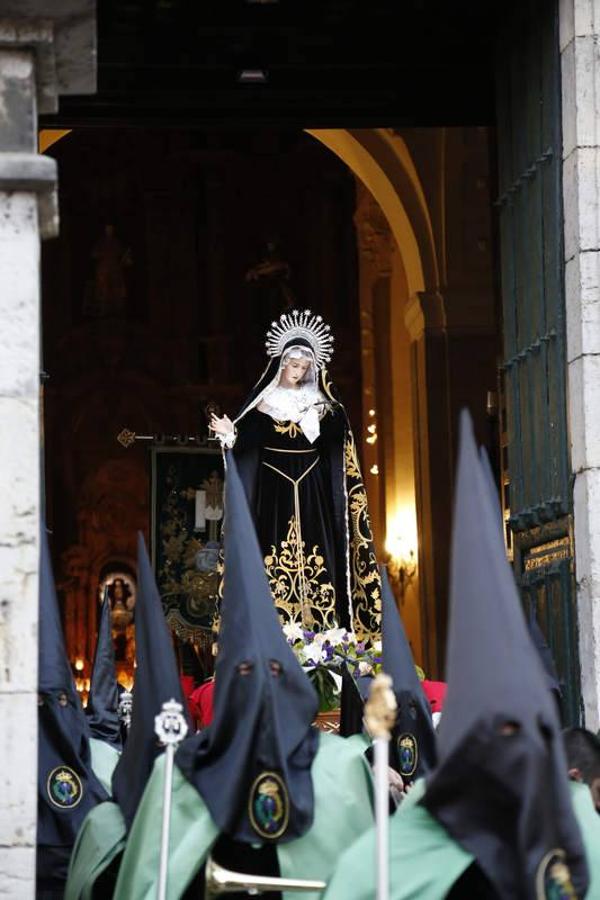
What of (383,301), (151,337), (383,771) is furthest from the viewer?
(151,337)

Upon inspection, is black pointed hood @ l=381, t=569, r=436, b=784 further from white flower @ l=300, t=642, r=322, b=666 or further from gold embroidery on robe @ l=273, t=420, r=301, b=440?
gold embroidery on robe @ l=273, t=420, r=301, b=440

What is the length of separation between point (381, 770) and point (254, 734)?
1.48m

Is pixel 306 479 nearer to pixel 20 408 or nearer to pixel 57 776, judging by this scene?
pixel 57 776

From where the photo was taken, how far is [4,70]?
22.8ft

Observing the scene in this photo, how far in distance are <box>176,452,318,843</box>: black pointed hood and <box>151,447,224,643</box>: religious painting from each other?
6.71 meters

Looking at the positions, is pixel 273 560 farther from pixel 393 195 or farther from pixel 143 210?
pixel 143 210

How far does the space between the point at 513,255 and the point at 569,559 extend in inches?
77.0

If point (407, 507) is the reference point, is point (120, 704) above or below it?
below

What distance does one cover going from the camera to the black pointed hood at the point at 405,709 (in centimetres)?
888

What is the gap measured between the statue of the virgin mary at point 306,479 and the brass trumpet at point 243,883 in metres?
4.81

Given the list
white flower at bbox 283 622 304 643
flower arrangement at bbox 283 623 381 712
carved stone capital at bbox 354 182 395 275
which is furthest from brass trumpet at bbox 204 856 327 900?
carved stone capital at bbox 354 182 395 275

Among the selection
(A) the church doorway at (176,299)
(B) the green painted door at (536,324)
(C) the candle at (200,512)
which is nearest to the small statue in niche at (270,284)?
(A) the church doorway at (176,299)

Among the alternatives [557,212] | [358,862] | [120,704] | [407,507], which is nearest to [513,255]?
[557,212]

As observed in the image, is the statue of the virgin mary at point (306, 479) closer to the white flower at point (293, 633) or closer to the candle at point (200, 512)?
the white flower at point (293, 633)
